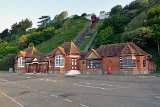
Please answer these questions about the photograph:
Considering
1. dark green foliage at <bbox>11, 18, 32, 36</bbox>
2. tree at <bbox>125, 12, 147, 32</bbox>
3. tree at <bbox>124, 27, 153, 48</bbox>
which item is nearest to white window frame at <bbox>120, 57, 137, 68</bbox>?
tree at <bbox>124, 27, 153, 48</bbox>

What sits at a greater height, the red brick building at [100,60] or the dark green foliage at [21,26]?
the dark green foliage at [21,26]

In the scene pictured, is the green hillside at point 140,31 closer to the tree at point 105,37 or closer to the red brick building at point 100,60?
the tree at point 105,37

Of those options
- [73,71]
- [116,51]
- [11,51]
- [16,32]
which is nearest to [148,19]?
[116,51]

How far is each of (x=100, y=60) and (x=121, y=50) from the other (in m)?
5.91

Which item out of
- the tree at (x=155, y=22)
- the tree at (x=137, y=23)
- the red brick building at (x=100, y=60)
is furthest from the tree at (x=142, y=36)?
the tree at (x=137, y=23)

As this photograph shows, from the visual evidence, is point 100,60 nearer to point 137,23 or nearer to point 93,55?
point 93,55

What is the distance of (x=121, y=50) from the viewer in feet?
206

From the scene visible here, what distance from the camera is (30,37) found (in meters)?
123

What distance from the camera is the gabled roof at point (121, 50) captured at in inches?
2402

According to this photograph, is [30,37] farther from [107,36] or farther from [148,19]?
[148,19]

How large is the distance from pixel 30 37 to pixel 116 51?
216 ft

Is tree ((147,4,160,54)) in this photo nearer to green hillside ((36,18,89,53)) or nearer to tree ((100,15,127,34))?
tree ((100,15,127,34))

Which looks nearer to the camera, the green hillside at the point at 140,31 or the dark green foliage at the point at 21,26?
the green hillside at the point at 140,31

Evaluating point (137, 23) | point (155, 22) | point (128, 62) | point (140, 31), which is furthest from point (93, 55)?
point (137, 23)
